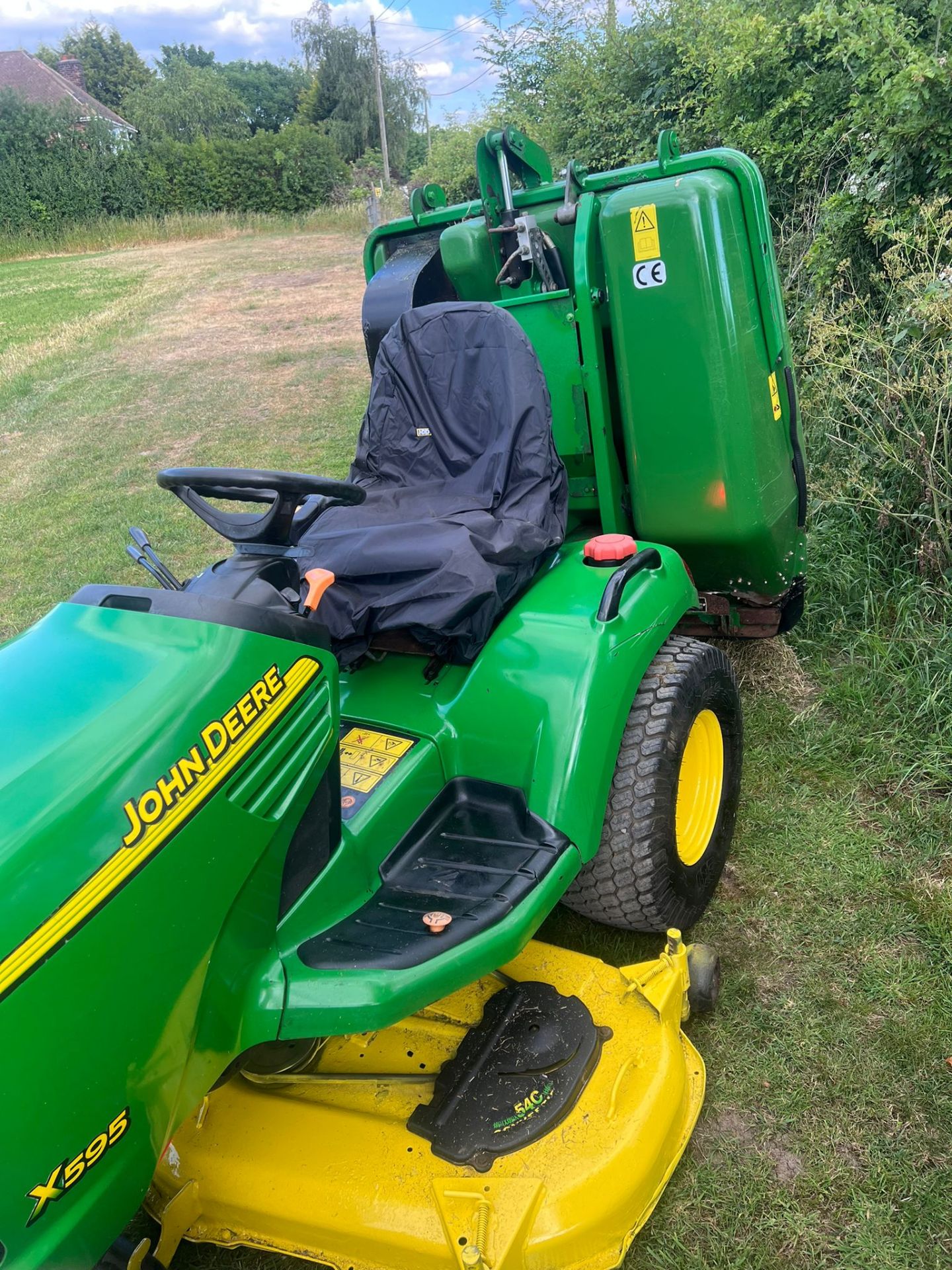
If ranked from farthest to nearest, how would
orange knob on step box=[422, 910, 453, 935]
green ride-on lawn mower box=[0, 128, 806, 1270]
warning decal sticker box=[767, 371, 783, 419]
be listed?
warning decal sticker box=[767, 371, 783, 419]
orange knob on step box=[422, 910, 453, 935]
green ride-on lawn mower box=[0, 128, 806, 1270]

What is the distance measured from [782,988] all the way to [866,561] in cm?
184

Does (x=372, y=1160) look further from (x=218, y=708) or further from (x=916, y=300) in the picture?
(x=916, y=300)

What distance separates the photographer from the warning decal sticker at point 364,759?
1.86 metres

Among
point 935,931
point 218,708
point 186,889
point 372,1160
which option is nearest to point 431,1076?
point 372,1160

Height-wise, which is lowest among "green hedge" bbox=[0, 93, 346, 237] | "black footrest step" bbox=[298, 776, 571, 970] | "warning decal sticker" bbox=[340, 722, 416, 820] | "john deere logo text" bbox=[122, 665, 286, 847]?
"black footrest step" bbox=[298, 776, 571, 970]

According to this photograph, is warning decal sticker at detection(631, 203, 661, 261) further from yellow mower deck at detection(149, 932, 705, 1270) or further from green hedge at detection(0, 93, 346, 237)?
green hedge at detection(0, 93, 346, 237)

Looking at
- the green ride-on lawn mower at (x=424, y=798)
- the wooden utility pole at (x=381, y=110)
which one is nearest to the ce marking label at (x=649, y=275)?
the green ride-on lawn mower at (x=424, y=798)

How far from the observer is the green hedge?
82.1 feet

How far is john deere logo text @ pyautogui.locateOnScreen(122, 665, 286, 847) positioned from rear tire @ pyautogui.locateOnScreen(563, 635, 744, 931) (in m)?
0.91

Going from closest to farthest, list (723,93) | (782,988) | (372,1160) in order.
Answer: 1. (372,1160)
2. (782,988)
3. (723,93)

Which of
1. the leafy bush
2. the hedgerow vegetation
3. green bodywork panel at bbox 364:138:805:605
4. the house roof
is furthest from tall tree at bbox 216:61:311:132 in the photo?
green bodywork panel at bbox 364:138:805:605

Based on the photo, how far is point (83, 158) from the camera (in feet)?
85.1

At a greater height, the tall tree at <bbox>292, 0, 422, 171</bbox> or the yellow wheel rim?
the tall tree at <bbox>292, 0, 422, 171</bbox>

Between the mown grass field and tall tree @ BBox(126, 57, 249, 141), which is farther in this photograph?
tall tree @ BBox(126, 57, 249, 141)
